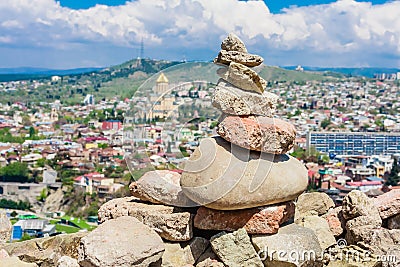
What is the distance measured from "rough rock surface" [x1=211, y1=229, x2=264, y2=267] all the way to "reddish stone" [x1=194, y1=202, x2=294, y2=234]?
Answer: 13cm

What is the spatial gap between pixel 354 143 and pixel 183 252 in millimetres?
71788

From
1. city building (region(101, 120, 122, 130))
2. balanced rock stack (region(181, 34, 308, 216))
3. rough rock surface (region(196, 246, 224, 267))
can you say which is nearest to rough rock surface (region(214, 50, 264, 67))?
balanced rock stack (region(181, 34, 308, 216))

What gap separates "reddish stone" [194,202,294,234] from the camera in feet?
19.4

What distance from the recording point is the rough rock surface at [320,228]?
6.42m

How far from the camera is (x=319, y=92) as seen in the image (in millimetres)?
148875

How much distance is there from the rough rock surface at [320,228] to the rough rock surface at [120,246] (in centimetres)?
192

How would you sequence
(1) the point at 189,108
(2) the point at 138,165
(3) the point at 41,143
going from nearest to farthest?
1. (2) the point at 138,165
2. (1) the point at 189,108
3. (3) the point at 41,143

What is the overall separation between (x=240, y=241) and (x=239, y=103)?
1513 mm

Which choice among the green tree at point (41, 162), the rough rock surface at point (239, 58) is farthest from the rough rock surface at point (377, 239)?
the green tree at point (41, 162)

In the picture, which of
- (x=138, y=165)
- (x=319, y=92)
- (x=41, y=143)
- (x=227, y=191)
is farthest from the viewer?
(x=319, y=92)

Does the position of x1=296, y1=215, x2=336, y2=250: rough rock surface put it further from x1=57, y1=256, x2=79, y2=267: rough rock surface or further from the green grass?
the green grass

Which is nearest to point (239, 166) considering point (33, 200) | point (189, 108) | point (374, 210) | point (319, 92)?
point (374, 210)

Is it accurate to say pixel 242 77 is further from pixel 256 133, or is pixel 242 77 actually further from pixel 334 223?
pixel 334 223

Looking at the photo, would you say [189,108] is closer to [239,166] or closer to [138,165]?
[138,165]
